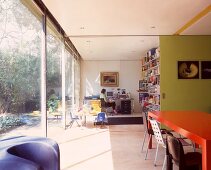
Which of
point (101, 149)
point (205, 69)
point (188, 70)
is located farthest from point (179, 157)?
point (205, 69)

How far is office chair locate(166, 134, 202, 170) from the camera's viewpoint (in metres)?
2.58

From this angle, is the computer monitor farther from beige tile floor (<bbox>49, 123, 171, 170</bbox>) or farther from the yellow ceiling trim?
the yellow ceiling trim

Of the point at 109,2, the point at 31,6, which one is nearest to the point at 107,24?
the point at 109,2

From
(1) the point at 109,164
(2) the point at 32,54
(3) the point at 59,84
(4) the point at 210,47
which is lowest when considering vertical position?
(1) the point at 109,164

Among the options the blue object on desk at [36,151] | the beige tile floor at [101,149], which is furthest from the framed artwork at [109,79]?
the blue object on desk at [36,151]

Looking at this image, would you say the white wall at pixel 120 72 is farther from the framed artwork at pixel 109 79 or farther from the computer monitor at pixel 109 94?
the computer monitor at pixel 109 94

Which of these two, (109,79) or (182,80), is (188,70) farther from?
(109,79)

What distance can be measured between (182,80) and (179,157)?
534 centimetres

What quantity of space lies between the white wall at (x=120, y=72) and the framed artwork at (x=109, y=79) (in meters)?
0.16

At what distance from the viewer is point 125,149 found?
5551 mm

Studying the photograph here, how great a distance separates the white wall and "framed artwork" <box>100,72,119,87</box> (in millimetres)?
163

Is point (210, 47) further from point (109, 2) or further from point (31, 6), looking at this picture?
point (31, 6)

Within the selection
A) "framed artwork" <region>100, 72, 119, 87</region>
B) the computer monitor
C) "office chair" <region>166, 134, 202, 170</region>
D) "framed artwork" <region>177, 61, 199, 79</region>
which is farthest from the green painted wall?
"framed artwork" <region>100, 72, 119, 87</region>

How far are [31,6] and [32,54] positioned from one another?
85 centimetres
